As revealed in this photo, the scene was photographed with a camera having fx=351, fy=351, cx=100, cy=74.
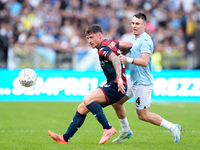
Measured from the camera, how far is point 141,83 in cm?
611

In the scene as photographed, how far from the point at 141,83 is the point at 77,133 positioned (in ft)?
6.65

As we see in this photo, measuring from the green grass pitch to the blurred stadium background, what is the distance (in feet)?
5.11

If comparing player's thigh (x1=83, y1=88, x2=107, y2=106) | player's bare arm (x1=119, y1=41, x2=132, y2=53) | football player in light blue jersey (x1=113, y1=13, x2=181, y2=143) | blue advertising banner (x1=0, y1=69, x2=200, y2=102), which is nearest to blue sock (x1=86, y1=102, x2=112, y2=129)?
player's thigh (x1=83, y1=88, x2=107, y2=106)

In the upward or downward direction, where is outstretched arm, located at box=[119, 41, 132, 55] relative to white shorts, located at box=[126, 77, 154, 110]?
upward

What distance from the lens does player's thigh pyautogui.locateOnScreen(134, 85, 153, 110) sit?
6.01m

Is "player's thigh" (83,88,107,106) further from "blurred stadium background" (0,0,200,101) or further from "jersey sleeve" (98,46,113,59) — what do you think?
"blurred stadium background" (0,0,200,101)

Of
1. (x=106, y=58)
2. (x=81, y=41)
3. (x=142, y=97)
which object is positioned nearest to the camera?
(x=106, y=58)

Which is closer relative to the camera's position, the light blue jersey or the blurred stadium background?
the light blue jersey

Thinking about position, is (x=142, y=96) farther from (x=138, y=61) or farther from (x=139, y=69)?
(x=138, y=61)

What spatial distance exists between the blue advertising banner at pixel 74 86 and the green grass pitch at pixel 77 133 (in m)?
0.91

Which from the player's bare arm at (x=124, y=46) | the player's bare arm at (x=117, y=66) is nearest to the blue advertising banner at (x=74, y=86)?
the player's bare arm at (x=124, y=46)

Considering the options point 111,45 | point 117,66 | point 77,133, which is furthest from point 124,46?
point 77,133

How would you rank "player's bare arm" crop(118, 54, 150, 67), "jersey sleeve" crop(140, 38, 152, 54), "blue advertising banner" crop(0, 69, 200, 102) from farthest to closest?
"blue advertising banner" crop(0, 69, 200, 102)
"jersey sleeve" crop(140, 38, 152, 54)
"player's bare arm" crop(118, 54, 150, 67)

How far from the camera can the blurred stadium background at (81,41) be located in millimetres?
14008
